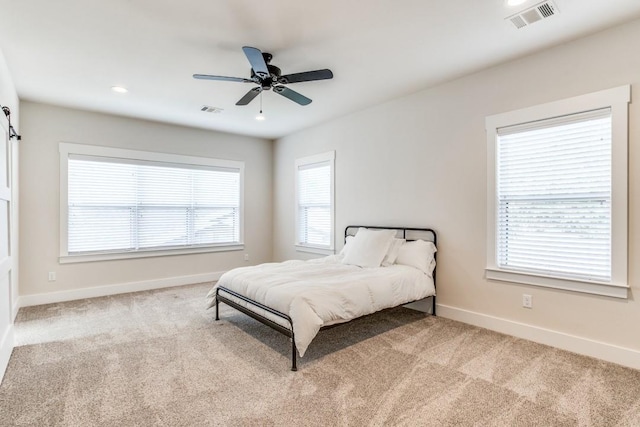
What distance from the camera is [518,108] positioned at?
3.30m

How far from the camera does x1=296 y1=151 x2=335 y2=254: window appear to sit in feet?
18.2

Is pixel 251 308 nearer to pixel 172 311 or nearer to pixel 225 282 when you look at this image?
pixel 225 282

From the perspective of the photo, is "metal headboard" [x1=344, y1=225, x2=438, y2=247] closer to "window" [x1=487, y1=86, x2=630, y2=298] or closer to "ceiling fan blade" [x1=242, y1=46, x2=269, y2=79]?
"window" [x1=487, y1=86, x2=630, y2=298]

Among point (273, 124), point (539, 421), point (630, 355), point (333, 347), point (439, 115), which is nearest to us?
point (539, 421)

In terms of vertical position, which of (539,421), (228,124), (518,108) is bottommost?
(539,421)

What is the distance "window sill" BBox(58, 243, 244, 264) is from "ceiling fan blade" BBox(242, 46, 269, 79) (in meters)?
3.77

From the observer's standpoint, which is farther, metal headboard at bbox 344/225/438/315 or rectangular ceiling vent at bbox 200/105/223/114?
rectangular ceiling vent at bbox 200/105/223/114

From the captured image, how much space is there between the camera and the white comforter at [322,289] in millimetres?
2686

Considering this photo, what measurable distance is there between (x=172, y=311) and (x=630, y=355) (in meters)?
4.60

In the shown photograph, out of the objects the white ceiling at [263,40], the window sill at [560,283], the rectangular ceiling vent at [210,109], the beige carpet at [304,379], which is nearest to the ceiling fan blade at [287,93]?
the white ceiling at [263,40]

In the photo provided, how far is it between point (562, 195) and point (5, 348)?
16.1ft

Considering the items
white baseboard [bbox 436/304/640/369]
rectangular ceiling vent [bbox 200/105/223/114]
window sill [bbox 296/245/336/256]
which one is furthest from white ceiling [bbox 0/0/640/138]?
white baseboard [bbox 436/304/640/369]

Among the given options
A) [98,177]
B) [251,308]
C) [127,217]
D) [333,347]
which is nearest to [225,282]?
[251,308]

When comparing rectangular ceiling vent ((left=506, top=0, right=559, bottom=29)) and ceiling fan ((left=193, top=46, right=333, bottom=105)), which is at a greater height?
rectangular ceiling vent ((left=506, top=0, right=559, bottom=29))
